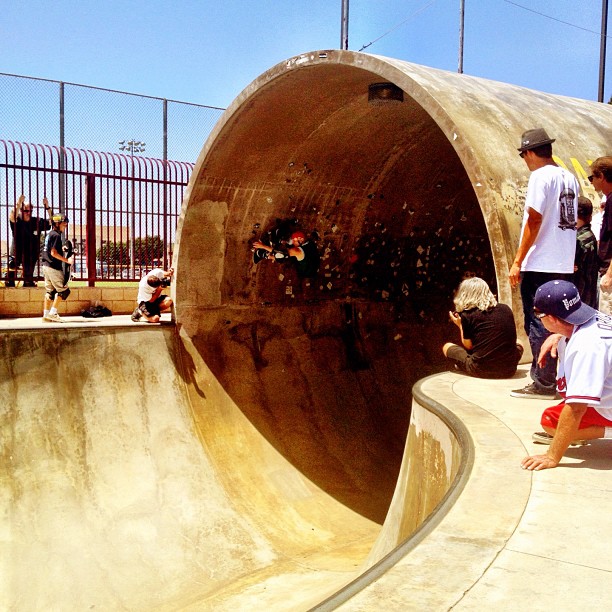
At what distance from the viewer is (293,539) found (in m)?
7.39

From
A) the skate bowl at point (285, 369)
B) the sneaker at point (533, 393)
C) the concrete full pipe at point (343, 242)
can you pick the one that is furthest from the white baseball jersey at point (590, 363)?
the concrete full pipe at point (343, 242)

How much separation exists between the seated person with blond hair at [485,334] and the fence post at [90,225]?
771 centimetres

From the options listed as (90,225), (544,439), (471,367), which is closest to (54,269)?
(90,225)

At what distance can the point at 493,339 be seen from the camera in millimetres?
5672

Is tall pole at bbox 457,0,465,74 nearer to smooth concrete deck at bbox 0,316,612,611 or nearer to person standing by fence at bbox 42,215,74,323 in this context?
person standing by fence at bbox 42,215,74,323

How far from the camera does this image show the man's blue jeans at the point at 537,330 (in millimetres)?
5020

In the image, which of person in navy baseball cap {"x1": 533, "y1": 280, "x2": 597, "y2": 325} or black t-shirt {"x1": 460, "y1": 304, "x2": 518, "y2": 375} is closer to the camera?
person in navy baseball cap {"x1": 533, "y1": 280, "x2": 597, "y2": 325}

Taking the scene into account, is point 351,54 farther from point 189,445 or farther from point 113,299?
point 113,299

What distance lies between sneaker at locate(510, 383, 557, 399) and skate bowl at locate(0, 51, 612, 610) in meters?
0.56

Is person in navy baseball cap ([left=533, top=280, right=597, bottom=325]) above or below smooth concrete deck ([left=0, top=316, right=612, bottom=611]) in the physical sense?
above

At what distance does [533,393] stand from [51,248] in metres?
7.49

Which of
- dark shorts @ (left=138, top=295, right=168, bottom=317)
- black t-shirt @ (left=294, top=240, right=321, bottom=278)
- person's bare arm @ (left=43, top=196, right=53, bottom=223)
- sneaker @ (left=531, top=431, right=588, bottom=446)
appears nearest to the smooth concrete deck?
sneaker @ (left=531, top=431, right=588, bottom=446)

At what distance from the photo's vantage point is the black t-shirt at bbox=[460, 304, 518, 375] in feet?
18.7

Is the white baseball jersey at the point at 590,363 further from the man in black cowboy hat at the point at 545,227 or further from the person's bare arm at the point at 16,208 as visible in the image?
the person's bare arm at the point at 16,208
